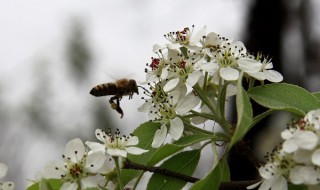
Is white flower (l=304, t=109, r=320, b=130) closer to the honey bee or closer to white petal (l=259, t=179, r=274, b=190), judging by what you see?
white petal (l=259, t=179, r=274, b=190)

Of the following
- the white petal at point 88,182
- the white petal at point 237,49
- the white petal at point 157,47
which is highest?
the white petal at point 157,47

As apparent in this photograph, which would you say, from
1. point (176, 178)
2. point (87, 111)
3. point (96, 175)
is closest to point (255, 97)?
point (176, 178)

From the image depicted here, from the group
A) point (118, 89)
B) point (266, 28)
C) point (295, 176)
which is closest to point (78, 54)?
point (266, 28)

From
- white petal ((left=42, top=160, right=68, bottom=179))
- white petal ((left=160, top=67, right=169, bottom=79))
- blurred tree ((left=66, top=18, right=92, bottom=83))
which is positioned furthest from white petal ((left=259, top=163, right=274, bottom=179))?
blurred tree ((left=66, top=18, right=92, bottom=83))

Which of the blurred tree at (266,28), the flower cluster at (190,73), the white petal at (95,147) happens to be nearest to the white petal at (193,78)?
the flower cluster at (190,73)

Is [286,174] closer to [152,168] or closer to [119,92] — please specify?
[152,168]

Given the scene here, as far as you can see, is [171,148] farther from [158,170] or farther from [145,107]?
[145,107]

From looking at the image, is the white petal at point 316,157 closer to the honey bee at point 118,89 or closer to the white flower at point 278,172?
the white flower at point 278,172
